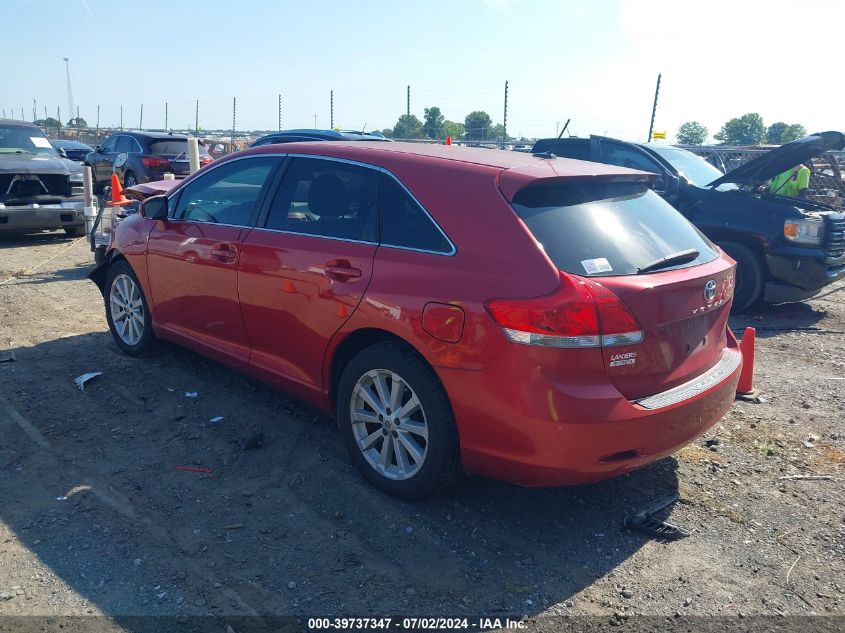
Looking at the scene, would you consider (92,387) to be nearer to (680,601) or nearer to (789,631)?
(680,601)

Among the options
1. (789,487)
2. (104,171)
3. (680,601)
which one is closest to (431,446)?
(680,601)

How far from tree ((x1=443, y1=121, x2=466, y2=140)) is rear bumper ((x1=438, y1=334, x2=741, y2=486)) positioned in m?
21.7

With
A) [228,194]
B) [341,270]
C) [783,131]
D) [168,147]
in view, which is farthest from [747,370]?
[783,131]

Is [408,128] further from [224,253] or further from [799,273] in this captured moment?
[224,253]

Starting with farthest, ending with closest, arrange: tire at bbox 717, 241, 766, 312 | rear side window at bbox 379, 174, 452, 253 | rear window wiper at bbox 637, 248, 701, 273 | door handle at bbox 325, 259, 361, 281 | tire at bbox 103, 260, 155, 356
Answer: tire at bbox 717, 241, 766, 312 → tire at bbox 103, 260, 155, 356 → door handle at bbox 325, 259, 361, 281 → rear side window at bbox 379, 174, 452, 253 → rear window wiper at bbox 637, 248, 701, 273

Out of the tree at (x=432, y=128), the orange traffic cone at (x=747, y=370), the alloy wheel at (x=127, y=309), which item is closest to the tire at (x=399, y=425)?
the alloy wheel at (x=127, y=309)

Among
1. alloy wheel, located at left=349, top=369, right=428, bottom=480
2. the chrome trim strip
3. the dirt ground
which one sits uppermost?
the chrome trim strip

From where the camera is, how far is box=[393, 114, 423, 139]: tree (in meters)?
24.3

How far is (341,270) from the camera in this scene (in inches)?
153

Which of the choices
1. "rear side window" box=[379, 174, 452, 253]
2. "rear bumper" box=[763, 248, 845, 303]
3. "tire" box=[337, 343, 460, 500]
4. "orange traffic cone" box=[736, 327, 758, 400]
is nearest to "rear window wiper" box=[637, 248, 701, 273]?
"rear side window" box=[379, 174, 452, 253]

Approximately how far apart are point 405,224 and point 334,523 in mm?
1553

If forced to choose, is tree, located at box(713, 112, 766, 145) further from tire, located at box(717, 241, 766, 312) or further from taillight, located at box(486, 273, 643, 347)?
taillight, located at box(486, 273, 643, 347)

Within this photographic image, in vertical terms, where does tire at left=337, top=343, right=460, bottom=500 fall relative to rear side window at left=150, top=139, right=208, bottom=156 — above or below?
below

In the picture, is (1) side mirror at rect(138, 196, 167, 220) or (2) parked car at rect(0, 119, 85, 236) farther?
(2) parked car at rect(0, 119, 85, 236)
